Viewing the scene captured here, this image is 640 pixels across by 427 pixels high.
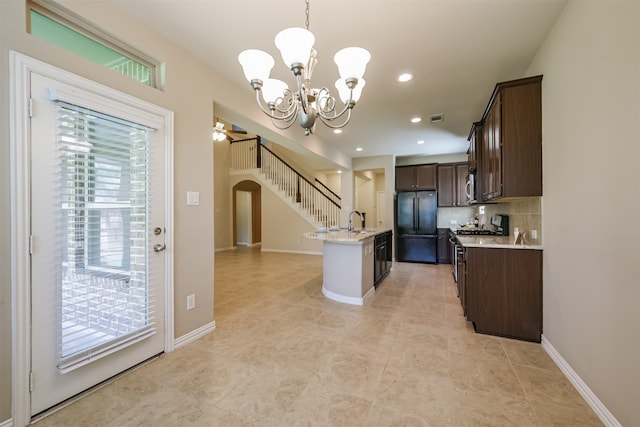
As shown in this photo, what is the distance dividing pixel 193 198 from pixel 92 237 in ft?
2.83

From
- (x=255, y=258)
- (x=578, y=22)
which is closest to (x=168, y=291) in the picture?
(x=578, y=22)

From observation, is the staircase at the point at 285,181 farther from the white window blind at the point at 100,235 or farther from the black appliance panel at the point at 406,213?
the white window blind at the point at 100,235

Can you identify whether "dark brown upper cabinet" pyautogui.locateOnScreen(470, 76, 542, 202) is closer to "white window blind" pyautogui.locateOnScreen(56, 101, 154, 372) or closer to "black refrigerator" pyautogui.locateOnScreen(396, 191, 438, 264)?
"white window blind" pyautogui.locateOnScreen(56, 101, 154, 372)

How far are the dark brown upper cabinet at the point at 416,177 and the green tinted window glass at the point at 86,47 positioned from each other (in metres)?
5.59

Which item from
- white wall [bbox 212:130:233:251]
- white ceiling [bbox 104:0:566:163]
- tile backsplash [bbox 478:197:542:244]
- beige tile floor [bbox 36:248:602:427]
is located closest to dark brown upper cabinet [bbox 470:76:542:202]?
tile backsplash [bbox 478:197:542:244]

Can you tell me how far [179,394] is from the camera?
6.00 feet

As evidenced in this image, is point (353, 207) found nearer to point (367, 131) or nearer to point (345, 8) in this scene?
point (367, 131)

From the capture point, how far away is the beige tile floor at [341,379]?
1621 millimetres

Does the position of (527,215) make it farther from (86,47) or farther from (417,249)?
(86,47)

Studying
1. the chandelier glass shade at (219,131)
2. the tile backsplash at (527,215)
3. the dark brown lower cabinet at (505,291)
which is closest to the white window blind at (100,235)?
the dark brown lower cabinet at (505,291)

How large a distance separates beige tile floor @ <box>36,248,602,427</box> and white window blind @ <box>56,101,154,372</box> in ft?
1.22

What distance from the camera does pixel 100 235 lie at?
1906 millimetres

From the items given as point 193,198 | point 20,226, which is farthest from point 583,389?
point 20,226

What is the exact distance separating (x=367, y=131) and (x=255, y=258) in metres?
4.43
